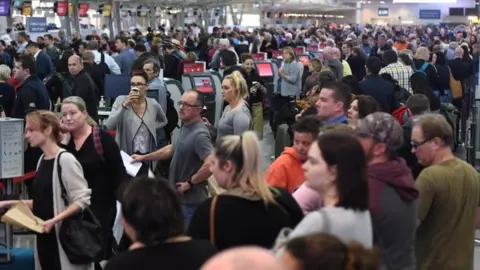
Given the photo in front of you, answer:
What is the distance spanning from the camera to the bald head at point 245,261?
1938mm

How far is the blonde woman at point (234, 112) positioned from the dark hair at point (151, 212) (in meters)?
3.73

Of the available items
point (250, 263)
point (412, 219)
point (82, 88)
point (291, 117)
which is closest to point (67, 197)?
point (412, 219)

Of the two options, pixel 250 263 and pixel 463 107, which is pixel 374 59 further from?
pixel 250 263

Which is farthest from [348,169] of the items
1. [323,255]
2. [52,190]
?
[52,190]

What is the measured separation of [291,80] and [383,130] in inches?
401

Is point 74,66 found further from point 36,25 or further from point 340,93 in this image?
point 36,25

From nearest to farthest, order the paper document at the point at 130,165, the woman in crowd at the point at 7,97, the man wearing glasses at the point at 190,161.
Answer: the man wearing glasses at the point at 190,161
the paper document at the point at 130,165
the woman in crowd at the point at 7,97

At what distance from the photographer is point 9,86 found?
10.2 meters

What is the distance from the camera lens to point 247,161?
3.70m

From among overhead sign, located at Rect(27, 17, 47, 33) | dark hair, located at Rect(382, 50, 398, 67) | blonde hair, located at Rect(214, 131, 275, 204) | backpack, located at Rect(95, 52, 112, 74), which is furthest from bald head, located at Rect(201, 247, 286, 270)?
overhead sign, located at Rect(27, 17, 47, 33)

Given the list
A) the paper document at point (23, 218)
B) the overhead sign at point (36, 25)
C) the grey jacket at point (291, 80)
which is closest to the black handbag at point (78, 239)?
the paper document at point (23, 218)

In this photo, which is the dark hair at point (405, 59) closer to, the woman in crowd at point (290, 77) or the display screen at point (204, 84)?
the woman in crowd at point (290, 77)

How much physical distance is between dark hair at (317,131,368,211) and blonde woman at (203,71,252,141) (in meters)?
3.69

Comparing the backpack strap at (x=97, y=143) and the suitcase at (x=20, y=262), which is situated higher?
the backpack strap at (x=97, y=143)
